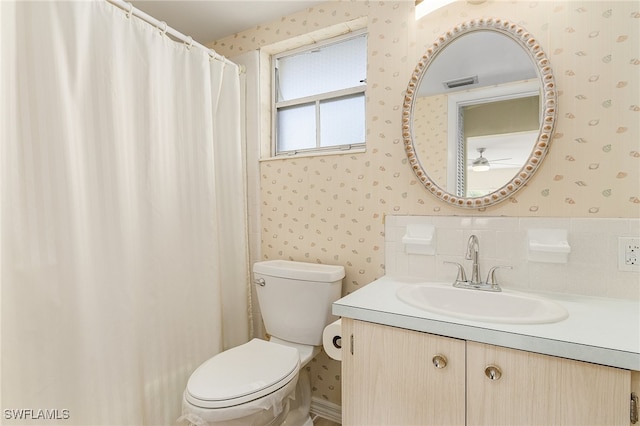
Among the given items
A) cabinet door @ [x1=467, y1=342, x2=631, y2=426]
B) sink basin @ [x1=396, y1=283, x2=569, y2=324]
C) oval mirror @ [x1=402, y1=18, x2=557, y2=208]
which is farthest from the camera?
oval mirror @ [x1=402, y1=18, x2=557, y2=208]

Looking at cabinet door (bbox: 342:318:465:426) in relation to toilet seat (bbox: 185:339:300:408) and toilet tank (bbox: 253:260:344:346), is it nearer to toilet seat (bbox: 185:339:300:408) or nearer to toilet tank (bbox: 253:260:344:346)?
toilet seat (bbox: 185:339:300:408)

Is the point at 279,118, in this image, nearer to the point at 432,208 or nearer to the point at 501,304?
the point at 432,208

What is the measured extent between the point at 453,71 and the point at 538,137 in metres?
0.44

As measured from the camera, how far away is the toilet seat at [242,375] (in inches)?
44.0

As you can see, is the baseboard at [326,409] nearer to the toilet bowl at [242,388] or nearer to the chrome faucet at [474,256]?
the toilet bowl at [242,388]

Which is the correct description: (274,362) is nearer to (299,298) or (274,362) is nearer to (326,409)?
(299,298)

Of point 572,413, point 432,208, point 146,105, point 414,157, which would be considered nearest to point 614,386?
point 572,413

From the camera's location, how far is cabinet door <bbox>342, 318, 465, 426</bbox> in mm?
925

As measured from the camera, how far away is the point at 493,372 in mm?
867

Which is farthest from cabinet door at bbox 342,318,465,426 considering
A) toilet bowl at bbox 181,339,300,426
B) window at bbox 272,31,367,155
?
window at bbox 272,31,367,155

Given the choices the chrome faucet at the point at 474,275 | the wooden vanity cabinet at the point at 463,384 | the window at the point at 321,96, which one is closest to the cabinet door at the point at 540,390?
the wooden vanity cabinet at the point at 463,384

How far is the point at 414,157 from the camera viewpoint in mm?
1442

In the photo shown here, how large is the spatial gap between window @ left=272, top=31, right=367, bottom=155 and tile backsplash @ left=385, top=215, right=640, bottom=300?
2.08 ft

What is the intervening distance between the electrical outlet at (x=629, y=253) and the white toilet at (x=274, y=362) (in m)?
1.07
